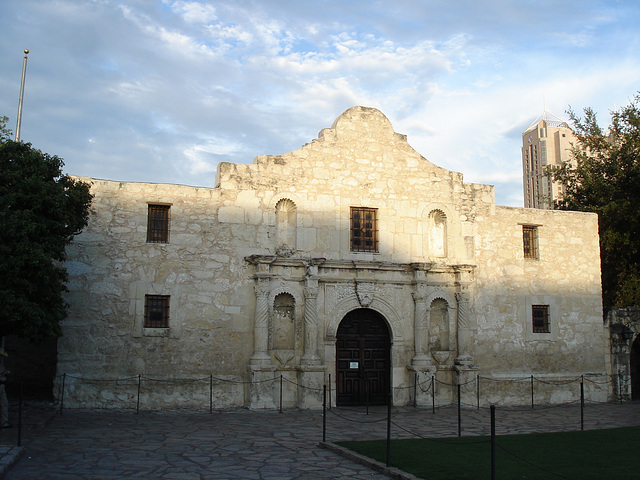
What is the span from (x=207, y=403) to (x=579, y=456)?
9.47 meters

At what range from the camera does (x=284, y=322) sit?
17.4 m

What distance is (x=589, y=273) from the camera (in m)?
20.6

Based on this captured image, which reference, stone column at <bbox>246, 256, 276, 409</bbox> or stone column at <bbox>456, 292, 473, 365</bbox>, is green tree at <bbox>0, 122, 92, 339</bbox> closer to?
stone column at <bbox>246, 256, 276, 409</bbox>

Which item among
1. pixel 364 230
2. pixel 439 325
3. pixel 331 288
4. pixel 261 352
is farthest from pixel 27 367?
pixel 439 325

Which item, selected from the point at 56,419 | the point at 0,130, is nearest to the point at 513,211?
the point at 56,419

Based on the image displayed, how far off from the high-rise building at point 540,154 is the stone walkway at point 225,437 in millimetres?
52027

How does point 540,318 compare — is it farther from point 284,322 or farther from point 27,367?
point 27,367

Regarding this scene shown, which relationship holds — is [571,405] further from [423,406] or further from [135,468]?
[135,468]

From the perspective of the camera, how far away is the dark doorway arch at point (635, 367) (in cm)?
2131

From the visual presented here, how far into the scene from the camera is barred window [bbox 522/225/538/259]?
2022 cm

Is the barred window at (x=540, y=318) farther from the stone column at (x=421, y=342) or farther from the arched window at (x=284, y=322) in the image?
the arched window at (x=284, y=322)

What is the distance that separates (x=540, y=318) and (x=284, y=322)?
844 centimetres

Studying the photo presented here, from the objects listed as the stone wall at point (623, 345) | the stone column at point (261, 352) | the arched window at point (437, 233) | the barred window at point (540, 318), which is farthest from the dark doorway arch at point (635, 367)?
the stone column at point (261, 352)

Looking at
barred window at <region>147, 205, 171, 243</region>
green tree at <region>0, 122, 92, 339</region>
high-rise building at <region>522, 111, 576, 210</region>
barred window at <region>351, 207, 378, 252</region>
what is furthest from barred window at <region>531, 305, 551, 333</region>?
high-rise building at <region>522, 111, 576, 210</region>
